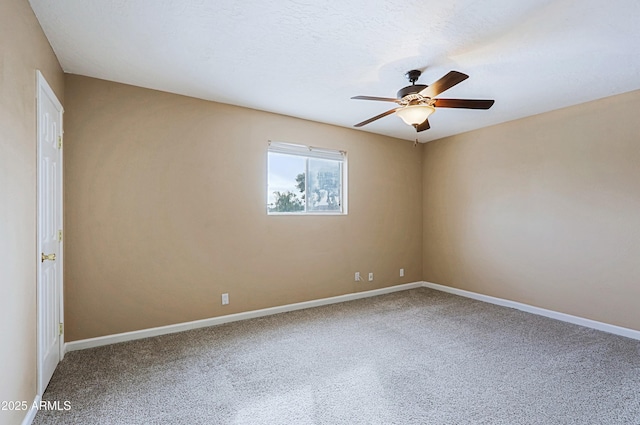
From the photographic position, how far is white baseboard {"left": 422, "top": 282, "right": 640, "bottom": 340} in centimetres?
332

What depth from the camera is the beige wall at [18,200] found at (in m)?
1.57

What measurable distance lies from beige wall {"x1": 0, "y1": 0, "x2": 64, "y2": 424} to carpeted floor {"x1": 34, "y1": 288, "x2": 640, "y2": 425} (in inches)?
19.9

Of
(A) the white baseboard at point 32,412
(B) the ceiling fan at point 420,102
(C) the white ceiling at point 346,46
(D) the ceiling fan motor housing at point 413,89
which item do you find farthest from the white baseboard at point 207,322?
(D) the ceiling fan motor housing at point 413,89

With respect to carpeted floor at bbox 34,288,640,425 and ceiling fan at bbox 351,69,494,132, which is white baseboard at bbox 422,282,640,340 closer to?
carpeted floor at bbox 34,288,640,425

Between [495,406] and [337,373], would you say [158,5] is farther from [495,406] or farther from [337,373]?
[495,406]

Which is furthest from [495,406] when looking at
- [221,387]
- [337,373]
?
[221,387]

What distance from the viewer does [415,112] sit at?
8.86 ft

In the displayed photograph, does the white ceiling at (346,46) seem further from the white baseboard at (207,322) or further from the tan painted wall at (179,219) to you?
the white baseboard at (207,322)

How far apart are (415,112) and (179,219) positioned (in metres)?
2.57

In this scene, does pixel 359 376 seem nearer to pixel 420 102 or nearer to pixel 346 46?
pixel 420 102

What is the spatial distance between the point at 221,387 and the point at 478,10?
3066mm

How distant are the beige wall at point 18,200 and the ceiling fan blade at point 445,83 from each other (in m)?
2.53

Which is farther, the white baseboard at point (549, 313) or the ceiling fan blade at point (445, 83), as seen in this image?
the white baseboard at point (549, 313)

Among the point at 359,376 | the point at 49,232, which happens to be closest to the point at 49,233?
the point at 49,232
